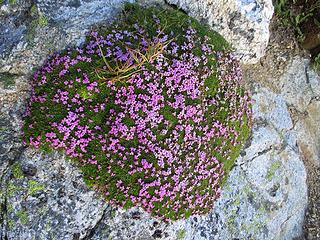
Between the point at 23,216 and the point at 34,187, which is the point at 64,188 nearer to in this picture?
the point at 34,187

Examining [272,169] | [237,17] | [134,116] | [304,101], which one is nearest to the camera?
[134,116]

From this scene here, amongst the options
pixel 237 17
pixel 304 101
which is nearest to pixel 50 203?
pixel 237 17

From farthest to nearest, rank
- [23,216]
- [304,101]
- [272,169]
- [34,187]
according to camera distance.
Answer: [304,101], [272,169], [34,187], [23,216]

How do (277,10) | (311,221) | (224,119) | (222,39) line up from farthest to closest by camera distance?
1. (277,10)
2. (311,221)
3. (222,39)
4. (224,119)

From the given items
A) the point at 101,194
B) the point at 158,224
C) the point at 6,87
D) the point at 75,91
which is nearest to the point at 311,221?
the point at 158,224

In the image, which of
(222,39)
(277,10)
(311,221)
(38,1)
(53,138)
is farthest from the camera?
(277,10)

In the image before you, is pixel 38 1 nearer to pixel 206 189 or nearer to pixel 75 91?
pixel 75 91

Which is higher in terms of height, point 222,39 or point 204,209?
point 222,39
